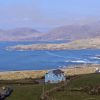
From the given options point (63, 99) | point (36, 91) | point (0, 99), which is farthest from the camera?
point (36, 91)

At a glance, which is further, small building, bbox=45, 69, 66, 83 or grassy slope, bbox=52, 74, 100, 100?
small building, bbox=45, 69, 66, 83

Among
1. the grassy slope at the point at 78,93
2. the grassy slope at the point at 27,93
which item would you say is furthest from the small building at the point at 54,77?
the grassy slope at the point at 27,93

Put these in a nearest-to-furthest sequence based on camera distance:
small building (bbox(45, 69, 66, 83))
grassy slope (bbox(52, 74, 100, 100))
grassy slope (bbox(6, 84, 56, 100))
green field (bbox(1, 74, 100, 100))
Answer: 1. grassy slope (bbox(52, 74, 100, 100))
2. green field (bbox(1, 74, 100, 100))
3. grassy slope (bbox(6, 84, 56, 100))
4. small building (bbox(45, 69, 66, 83))

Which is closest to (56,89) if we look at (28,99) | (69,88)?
(69,88)

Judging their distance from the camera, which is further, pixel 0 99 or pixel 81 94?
pixel 81 94

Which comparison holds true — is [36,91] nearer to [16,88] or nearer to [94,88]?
[16,88]

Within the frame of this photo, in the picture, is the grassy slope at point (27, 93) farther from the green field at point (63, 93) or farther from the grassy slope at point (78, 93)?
the grassy slope at point (78, 93)

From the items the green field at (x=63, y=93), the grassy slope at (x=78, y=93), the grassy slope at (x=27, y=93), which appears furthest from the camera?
the grassy slope at (x=27, y=93)

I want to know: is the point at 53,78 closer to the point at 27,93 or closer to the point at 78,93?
the point at 27,93

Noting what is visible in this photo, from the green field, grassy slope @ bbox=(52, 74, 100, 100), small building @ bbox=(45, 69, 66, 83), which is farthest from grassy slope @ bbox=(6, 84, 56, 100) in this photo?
small building @ bbox=(45, 69, 66, 83)

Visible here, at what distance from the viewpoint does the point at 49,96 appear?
5919 centimetres

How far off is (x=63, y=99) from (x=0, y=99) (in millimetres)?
28758

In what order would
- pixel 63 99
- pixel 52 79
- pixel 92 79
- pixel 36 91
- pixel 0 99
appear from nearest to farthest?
pixel 0 99 → pixel 63 99 → pixel 36 91 → pixel 92 79 → pixel 52 79

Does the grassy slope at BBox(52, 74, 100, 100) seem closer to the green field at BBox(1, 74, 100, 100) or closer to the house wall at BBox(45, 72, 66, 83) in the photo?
the green field at BBox(1, 74, 100, 100)
